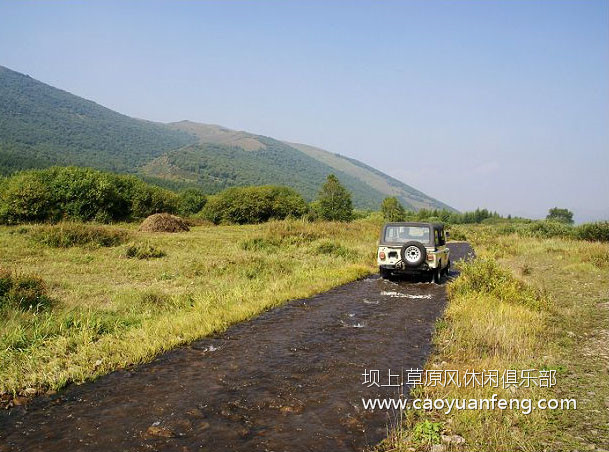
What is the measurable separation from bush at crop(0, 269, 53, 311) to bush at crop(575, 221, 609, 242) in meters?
32.9

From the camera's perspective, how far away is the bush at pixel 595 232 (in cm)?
2886

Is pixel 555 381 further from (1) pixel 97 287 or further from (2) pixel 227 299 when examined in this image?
(1) pixel 97 287

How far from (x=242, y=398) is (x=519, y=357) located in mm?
4770

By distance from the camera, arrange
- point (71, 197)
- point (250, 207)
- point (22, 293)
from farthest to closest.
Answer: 1. point (250, 207)
2. point (71, 197)
3. point (22, 293)

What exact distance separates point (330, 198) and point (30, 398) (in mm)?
80562

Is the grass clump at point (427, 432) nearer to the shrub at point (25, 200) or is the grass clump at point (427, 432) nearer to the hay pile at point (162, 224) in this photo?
the hay pile at point (162, 224)

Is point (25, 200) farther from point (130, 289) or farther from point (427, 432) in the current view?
point (427, 432)

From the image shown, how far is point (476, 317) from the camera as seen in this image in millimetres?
9062

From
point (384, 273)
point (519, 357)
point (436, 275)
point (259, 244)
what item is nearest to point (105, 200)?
point (259, 244)

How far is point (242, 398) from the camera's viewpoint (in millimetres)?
5766

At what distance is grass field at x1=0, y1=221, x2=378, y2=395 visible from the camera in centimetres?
697

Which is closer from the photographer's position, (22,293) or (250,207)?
(22,293)

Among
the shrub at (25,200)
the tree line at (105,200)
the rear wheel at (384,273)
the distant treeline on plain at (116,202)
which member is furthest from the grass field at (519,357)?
the shrub at (25,200)

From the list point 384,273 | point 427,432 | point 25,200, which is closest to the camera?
point 427,432
